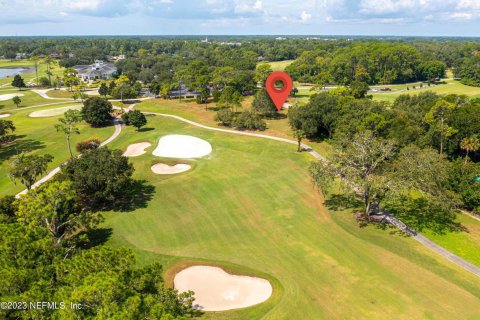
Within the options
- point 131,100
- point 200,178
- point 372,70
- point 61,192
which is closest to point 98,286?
point 61,192

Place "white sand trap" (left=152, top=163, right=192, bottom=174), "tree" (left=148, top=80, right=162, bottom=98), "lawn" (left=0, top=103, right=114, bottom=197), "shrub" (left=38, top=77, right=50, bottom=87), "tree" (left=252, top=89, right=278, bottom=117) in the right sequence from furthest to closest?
"shrub" (left=38, top=77, right=50, bottom=87) < "tree" (left=148, top=80, right=162, bottom=98) < "tree" (left=252, top=89, right=278, bottom=117) < "lawn" (left=0, top=103, right=114, bottom=197) < "white sand trap" (left=152, top=163, right=192, bottom=174)

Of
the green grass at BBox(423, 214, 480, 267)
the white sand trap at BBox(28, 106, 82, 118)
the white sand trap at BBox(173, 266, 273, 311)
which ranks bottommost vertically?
the white sand trap at BBox(173, 266, 273, 311)

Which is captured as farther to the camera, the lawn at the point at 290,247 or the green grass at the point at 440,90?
the green grass at the point at 440,90

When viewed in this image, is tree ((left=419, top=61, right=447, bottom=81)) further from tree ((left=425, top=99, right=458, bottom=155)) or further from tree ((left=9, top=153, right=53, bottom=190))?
tree ((left=9, top=153, right=53, bottom=190))

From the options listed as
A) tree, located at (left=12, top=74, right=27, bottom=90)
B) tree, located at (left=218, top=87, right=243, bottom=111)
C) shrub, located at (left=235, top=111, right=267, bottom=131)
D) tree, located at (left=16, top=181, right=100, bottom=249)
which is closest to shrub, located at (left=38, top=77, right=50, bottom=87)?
tree, located at (left=12, top=74, right=27, bottom=90)

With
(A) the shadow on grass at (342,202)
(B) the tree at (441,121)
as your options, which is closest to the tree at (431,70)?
(B) the tree at (441,121)

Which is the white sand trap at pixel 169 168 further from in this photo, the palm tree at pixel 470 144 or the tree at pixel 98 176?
the palm tree at pixel 470 144

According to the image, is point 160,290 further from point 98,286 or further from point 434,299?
point 434,299
